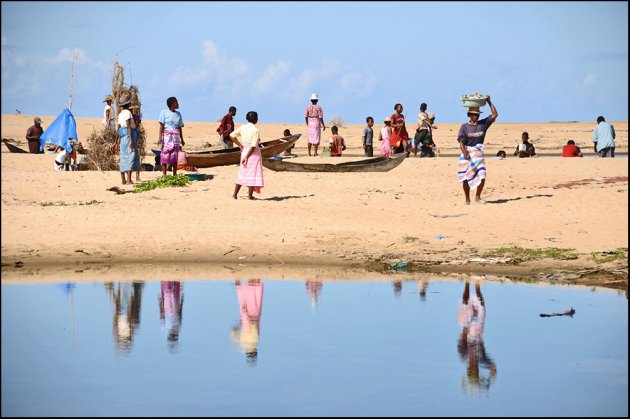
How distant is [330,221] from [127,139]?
453cm

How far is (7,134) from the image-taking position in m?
46.5

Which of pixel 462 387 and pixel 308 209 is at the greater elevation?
pixel 308 209

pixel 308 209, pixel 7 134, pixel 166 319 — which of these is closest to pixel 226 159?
pixel 308 209

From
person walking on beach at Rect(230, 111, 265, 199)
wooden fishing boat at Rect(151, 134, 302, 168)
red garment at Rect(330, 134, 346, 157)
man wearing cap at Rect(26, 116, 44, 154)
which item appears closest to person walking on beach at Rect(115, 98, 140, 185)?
person walking on beach at Rect(230, 111, 265, 199)

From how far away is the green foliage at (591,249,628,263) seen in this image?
13977mm

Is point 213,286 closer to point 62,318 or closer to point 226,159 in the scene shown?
point 62,318

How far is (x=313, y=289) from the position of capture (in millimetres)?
12461

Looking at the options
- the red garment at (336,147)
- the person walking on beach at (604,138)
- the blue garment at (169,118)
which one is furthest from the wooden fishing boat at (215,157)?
the person walking on beach at (604,138)

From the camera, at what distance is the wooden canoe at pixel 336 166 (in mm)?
21875

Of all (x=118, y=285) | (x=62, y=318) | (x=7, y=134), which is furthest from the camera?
(x=7, y=134)

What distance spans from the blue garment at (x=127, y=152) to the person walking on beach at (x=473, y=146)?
5632mm

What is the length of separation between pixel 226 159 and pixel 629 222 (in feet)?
31.1

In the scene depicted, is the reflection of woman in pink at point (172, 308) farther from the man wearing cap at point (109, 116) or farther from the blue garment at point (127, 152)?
the man wearing cap at point (109, 116)

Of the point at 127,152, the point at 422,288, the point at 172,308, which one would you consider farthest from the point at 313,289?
the point at 127,152
